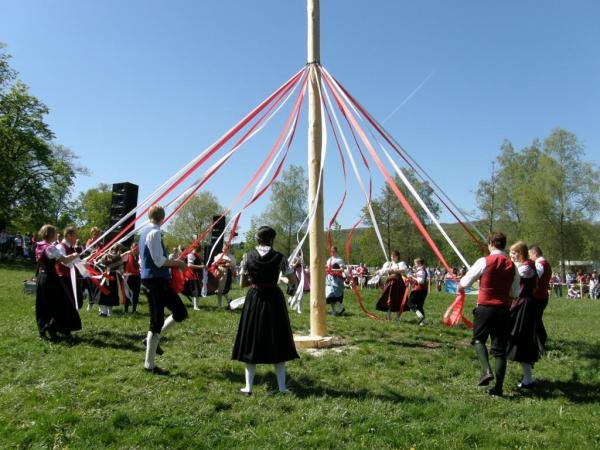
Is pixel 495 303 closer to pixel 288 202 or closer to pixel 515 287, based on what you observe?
pixel 515 287

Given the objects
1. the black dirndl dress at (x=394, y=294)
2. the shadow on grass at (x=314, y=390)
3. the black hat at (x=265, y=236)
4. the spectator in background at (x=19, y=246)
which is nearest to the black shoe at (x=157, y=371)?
the shadow on grass at (x=314, y=390)

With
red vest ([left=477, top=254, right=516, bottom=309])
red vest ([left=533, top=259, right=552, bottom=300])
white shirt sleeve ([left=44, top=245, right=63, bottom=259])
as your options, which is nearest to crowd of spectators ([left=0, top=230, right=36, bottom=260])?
white shirt sleeve ([left=44, top=245, right=63, bottom=259])

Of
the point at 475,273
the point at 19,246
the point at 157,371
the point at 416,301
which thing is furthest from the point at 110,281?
the point at 19,246

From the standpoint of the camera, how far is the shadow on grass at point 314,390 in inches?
193

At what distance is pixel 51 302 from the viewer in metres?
6.90

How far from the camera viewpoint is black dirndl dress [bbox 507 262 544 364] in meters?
5.54

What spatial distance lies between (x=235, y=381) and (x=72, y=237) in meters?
4.31

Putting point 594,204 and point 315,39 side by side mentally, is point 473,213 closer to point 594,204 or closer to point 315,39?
point 594,204

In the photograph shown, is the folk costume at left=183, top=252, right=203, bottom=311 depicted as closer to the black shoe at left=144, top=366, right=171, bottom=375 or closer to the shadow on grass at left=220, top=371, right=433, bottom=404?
the black shoe at left=144, top=366, right=171, bottom=375

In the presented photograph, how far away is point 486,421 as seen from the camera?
14.5 feet

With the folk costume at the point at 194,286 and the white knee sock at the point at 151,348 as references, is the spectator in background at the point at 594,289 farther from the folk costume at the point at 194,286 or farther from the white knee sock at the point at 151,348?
the white knee sock at the point at 151,348

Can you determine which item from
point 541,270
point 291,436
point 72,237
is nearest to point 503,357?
point 541,270

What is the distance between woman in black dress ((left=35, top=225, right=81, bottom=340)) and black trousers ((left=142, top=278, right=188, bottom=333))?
191cm

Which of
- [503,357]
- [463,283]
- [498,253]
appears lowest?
[503,357]
